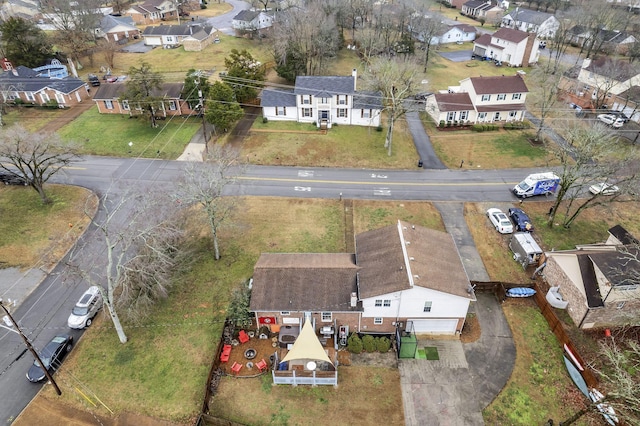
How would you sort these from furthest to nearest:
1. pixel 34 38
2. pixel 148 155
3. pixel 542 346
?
1. pixel 34 38
2. pixel 148 155
3. pixel 542 346

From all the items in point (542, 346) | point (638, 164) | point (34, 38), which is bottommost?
point (542, 346)

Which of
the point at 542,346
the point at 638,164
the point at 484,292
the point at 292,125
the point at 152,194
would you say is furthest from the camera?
the point at 292,125

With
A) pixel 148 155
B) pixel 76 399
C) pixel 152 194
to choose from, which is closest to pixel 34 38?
pixel 148 155

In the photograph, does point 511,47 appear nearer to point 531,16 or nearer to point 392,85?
point 531,16

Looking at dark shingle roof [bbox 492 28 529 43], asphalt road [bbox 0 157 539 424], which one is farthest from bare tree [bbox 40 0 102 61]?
dark shingle roof [bbox 492 28 529 43]

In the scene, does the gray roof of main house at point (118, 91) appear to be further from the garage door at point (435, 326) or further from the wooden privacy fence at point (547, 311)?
the wooden privacy fence at point (547, 311)

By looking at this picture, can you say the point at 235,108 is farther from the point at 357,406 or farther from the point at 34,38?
the point at 34,38

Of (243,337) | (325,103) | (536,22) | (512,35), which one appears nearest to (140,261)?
(243,337)

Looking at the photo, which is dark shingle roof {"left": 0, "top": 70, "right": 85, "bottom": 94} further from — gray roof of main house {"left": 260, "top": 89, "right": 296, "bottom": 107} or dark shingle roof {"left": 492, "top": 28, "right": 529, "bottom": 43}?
dark shingle roof {"left": 492, "top": 28, "right": 529, "bottom": 43}

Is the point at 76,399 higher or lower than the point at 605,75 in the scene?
lower
